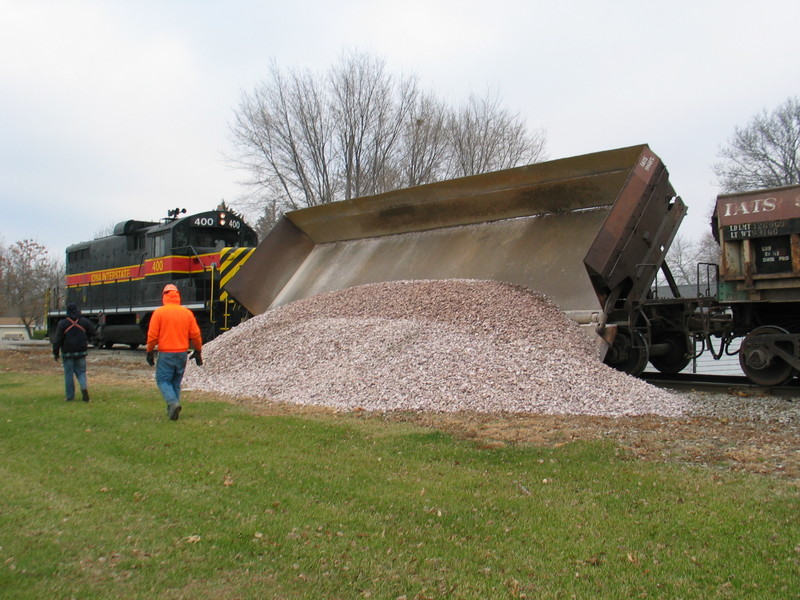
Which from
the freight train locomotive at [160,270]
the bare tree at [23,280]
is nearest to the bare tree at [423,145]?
the freight train locomotive at [160,270]

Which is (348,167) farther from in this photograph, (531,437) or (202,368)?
(531,437)

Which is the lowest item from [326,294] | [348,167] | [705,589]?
[705,589]

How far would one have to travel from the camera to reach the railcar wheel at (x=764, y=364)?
902 cm

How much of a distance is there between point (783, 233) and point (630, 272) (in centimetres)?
197

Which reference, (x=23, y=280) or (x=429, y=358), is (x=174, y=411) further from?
(x=23, y=280)

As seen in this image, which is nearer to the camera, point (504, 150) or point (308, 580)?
point (308, 580)

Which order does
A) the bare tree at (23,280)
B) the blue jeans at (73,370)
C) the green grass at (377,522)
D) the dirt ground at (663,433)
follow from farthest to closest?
the bare tree at (23,280)
the blue jeans at (73,370)
the dirt ground at (663,433)
the green grass at (377,522)

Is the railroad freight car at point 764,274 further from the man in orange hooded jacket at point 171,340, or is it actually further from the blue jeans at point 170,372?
the blue jeans at point 170,372

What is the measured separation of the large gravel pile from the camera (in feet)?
25.1

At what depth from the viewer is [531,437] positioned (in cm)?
608

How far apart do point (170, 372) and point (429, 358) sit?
3146 millimetres

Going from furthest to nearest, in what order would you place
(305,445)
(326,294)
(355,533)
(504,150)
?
(504,150) → (326,294) → (305,445) → (355,533)

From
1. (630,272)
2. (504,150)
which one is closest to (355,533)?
(630,272)

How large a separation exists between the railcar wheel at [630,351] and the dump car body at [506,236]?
48cm
